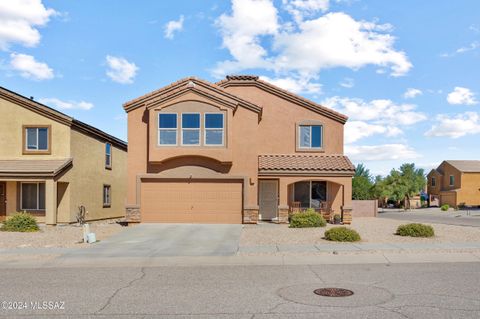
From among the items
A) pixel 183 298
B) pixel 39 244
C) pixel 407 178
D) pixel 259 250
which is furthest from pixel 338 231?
pixel 407 178

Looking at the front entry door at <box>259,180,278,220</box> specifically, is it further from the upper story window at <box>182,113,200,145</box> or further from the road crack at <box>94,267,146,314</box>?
the road crack at <box>94,267,146,314</box>

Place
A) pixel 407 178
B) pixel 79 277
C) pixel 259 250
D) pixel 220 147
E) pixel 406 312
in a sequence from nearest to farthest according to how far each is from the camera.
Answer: pixel 406 312, pixel 79 277, pixel 259 250, pixel 220 147, pixel 407 178

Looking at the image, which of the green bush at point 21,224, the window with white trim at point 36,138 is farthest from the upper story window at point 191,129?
the window with white trim at point 36,138

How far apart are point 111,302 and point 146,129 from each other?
1674cm

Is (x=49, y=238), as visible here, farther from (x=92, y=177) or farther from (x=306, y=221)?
(x=306, y=221)

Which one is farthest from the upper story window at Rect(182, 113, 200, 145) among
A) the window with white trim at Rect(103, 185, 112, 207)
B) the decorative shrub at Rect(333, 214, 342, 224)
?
the window with white trim at Rect(103, 185, 112, 207)

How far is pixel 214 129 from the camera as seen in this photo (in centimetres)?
2447

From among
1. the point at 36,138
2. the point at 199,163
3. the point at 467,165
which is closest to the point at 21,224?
the point at 36,138

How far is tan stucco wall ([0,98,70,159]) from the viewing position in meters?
27.0

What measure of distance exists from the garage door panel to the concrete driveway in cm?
93

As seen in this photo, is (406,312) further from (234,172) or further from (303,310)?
(234,172)

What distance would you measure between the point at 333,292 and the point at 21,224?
16.7 m

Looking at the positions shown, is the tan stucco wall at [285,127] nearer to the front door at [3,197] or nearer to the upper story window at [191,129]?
the upper story window at [191,129]

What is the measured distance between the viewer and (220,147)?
24.3 metres
